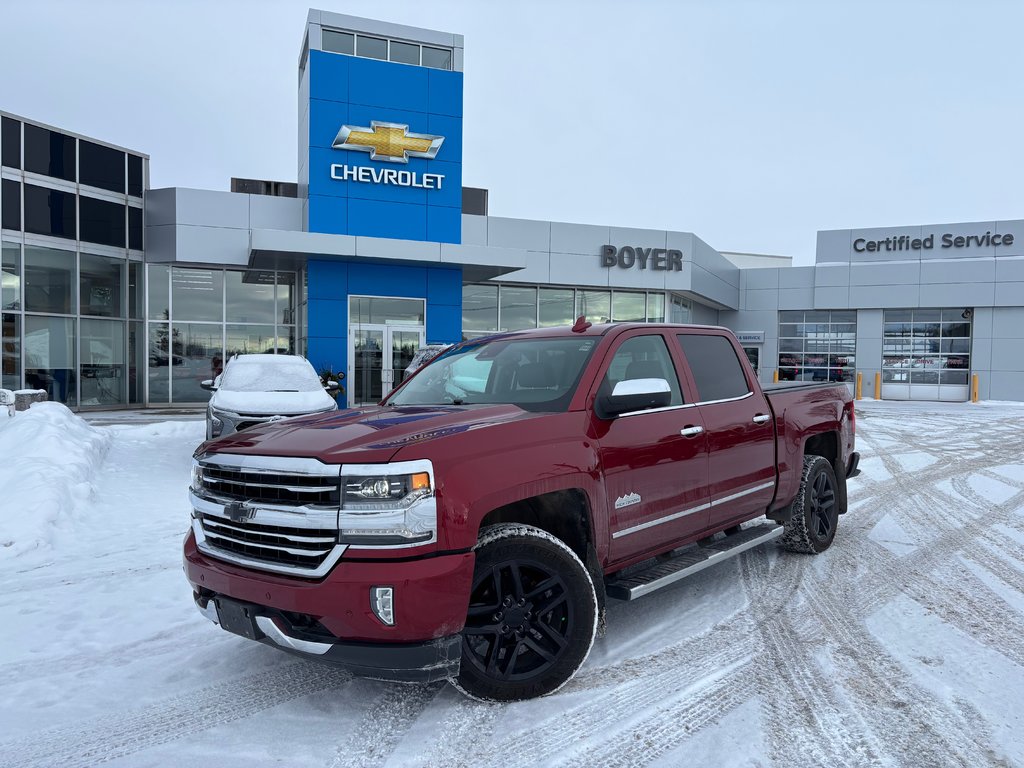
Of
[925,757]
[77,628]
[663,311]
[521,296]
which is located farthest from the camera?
[663,311]

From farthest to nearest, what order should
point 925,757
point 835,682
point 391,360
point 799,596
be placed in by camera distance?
point 391,360 → point 799,596 → point 835,682 → point 925,757

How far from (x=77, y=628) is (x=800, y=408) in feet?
18.0

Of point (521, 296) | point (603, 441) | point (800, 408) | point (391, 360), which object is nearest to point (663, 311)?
point (521, 296)

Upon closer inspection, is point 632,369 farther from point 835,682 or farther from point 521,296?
point 521,296

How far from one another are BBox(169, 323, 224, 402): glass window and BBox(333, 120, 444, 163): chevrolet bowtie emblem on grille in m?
7.01

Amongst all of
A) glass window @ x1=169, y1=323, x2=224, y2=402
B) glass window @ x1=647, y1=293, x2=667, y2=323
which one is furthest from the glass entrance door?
glass window @ x1=647, y1=293, x2=667, y2=323

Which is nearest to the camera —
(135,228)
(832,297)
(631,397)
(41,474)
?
(631,397)

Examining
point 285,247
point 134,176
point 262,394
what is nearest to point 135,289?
point 134,176

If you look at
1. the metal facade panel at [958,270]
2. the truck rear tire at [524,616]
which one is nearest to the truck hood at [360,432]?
the truck rear tire at [524,616]

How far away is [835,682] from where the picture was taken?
12.1 ft

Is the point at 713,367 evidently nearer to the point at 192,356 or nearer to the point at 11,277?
the point at 192,356

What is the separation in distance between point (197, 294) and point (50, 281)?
3.75m

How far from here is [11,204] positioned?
18.7 metres

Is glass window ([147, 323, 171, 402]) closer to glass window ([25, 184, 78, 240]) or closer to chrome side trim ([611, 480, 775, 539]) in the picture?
glass window ([25, 184, 78, 240])
